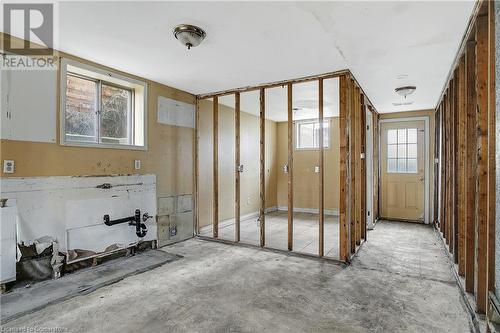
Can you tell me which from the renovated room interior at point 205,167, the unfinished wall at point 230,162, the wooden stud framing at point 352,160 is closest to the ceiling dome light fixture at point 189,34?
the renovated room interior at point 205,167

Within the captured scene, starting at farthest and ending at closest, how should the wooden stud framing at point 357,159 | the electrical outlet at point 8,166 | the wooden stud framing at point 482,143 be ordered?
1. the wooden stud framing at point 357,159
2. the electrical outlet at point 8,166
3. the wooden stud framing at point 482,143

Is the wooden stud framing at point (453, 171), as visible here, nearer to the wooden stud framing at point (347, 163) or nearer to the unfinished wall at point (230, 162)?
the wooden stud framing at point (347, 163)

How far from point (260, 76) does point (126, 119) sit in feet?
6.69

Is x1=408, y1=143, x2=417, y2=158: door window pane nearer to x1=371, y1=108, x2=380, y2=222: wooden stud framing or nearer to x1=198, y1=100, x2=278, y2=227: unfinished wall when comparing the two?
x1=371, y1=108, x2=380, y2=222: wooden stud framing

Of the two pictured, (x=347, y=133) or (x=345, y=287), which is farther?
(x=347, y=133)

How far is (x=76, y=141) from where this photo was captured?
10.7 feet

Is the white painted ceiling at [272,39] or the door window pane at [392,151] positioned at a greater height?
the white painted ceiling at [272,39]

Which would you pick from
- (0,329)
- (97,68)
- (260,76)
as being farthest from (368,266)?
(97,68)

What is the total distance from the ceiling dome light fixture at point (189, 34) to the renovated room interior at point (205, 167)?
2 centimetres

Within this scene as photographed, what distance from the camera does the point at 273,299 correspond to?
101 inches

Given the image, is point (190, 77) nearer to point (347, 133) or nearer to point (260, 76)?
point (260, 76)

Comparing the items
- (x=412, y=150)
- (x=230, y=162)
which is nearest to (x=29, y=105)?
(x=230, y=162)

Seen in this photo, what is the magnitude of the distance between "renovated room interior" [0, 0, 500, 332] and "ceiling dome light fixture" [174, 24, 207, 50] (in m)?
0.02

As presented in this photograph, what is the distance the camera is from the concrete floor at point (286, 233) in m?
4.19
